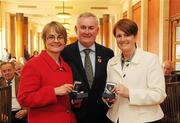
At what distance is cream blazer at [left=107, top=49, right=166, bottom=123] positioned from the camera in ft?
6.40

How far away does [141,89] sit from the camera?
1982mm

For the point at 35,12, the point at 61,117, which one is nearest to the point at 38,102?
the point at 61,117

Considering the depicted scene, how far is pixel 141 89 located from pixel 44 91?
2.06 feet

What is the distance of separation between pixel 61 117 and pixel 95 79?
45 centimetres

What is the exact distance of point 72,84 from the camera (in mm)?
1992

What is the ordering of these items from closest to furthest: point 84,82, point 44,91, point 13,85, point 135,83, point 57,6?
point 44,91, point 135,83, point 84,82, point 13,85, point 57,6

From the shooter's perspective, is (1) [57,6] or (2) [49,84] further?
(1) [57,6]

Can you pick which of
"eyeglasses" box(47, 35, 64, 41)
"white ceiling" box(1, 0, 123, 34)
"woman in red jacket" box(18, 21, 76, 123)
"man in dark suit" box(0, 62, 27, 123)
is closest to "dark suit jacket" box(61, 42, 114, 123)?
"woman in red jacket" box(18, 21, 76, 123)

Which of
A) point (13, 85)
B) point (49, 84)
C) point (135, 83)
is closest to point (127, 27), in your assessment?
point (135, 83)

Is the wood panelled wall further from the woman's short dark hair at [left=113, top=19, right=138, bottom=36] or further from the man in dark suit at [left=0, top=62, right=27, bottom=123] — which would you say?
the woman's short dark hair at [left=113, top=19, right=138, bottom=36]

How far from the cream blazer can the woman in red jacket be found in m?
0.35

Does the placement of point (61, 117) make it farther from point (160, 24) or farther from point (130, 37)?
point (160, 24)

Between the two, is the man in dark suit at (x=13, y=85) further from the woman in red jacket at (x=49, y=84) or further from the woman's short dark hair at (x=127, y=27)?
the woman's short dark hair at (x=127, y=27)

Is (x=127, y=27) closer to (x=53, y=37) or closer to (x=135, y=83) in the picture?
(x=135, y=83)
